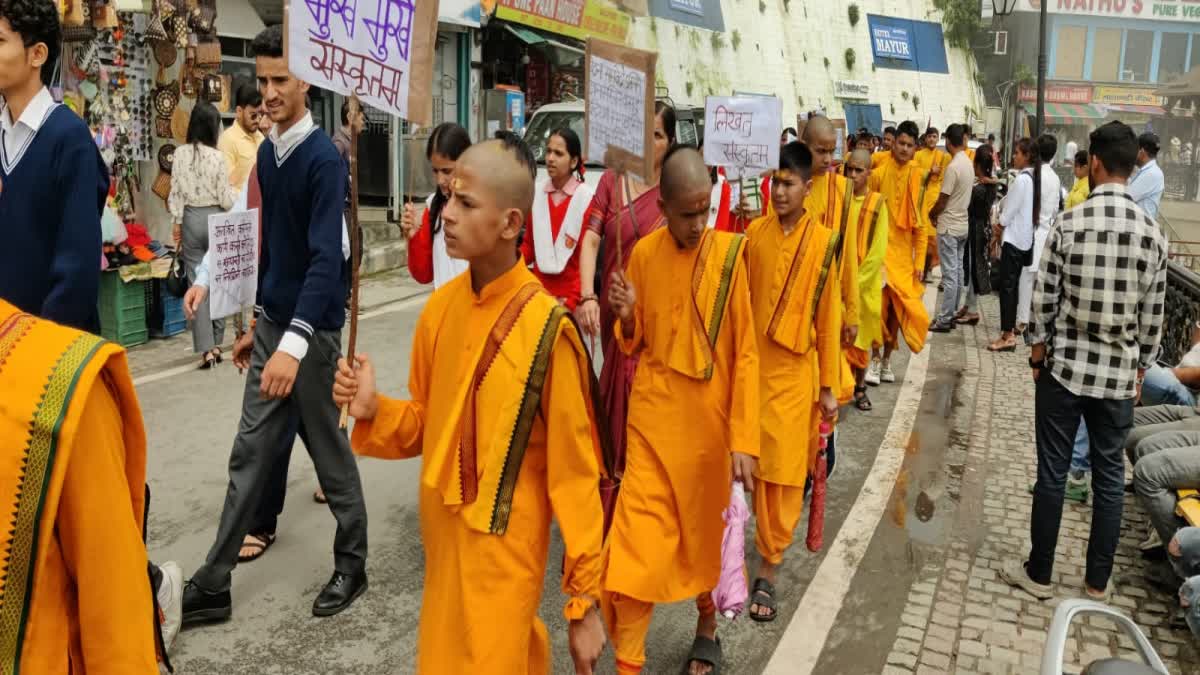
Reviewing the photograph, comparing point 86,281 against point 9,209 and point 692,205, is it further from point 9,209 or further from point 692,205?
point 692,205

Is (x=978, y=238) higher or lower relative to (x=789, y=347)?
lower

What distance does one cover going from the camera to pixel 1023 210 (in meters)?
9.75

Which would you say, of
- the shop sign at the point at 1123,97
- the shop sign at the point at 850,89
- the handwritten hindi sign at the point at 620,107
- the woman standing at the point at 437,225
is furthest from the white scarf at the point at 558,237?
the shop sign at the point at 1123,97

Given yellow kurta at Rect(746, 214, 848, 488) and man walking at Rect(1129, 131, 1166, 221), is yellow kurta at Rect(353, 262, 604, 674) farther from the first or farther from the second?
man walking at Rect(1129, 131, 1166, 221)

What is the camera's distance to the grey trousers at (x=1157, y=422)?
5.07m

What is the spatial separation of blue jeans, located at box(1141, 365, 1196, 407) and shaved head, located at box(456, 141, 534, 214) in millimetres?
4350

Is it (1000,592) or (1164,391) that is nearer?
(1000,592)

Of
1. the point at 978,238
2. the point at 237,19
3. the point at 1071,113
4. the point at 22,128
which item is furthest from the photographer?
the point at 1071,113

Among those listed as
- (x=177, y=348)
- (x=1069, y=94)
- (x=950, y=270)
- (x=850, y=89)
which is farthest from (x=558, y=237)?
(x=1069, y=94)

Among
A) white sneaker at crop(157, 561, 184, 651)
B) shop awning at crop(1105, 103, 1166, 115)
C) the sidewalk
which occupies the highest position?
shop awning at crop(1105, 103, 1166, 115)

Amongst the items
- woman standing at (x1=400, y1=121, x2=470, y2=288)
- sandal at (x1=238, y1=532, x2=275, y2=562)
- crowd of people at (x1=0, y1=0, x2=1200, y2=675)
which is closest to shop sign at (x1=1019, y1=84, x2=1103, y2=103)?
crowd of people at (x1=0, y1=0, x2=1200, y2=675)

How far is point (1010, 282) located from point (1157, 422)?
472cm

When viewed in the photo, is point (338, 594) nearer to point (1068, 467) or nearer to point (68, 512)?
point (68, 512)

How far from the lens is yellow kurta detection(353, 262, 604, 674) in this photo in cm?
250
